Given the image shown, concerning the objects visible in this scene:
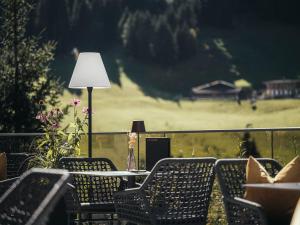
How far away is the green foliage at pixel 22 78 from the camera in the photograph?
21.4 metres

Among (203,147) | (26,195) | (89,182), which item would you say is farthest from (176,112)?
(26,195)

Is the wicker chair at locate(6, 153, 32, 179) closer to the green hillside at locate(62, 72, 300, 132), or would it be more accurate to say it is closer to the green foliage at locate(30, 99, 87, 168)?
the green foliage at locate(30, 99, 87, 168)

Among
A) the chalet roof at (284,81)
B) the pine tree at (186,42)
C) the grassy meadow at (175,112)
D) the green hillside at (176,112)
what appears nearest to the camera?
the grassy meadow at (175,112)

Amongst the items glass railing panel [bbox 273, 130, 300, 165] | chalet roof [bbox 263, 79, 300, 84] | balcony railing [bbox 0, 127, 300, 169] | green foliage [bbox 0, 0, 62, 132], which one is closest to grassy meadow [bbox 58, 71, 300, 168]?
chalet roof [bbox 263, 79, 300, 84]

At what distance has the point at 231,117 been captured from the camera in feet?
292

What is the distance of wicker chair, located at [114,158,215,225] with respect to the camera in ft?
15.1

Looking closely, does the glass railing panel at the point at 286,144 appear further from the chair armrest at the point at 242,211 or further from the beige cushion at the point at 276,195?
the chair armrest at the point at 242,211

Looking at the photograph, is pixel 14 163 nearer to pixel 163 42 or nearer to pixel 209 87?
pixel 209 87

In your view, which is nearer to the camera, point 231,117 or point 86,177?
point 86,177

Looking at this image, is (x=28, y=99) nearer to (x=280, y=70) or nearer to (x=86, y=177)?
(x=86, y=177)

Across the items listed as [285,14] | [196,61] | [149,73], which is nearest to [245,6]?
[285,14]

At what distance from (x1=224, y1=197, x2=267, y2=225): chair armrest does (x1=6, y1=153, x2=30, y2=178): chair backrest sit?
2.71 m

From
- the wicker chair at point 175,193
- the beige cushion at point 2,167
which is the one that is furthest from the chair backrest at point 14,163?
the wicker chair at point 175,193

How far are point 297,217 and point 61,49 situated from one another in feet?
300
